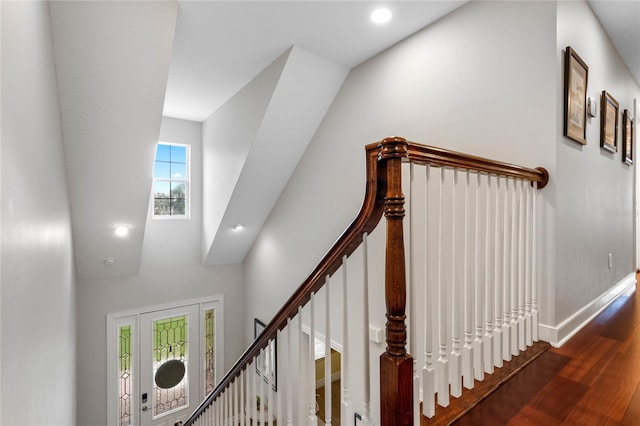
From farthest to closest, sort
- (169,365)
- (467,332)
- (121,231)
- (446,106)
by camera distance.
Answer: (169,365) < (121,231) < (446,106) < (467,332)

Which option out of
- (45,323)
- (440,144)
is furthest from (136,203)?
(440,144)

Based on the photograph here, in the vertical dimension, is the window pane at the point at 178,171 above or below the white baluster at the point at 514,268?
above

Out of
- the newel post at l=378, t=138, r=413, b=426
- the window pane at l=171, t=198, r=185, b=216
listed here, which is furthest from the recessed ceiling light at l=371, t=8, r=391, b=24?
the window pane at l=171, t=198, r=185, b=216

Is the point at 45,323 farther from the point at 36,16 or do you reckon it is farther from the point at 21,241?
the point at 36,16

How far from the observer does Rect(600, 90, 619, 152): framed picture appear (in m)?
2.41

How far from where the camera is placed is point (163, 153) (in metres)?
4.93

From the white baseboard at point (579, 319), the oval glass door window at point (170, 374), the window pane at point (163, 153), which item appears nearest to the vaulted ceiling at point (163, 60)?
the window pane at point (163, 153)

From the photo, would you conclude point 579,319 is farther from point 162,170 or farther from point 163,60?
point 162,170

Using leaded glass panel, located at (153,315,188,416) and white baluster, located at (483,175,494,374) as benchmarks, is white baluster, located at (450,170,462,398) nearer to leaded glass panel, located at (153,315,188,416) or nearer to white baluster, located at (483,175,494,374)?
white baluster, located at (483,175,494,374)

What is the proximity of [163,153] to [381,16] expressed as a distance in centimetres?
393

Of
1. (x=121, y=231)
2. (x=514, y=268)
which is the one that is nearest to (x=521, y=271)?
(x=514, y=268)

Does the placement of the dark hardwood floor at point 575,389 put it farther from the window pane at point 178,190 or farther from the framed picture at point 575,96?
the window pane at point 178,190

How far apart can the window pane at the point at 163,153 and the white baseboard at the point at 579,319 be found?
203 inches

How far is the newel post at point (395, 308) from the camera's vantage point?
944 mm
